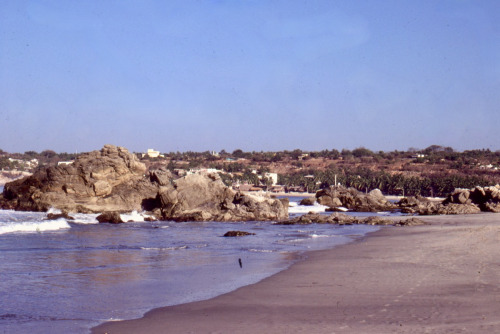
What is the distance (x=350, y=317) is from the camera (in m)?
8.30

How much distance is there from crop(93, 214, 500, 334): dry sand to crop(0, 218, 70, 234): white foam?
17.1 meters

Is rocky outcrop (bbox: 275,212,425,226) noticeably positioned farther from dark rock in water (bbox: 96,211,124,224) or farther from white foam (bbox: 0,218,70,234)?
white foam (bbox: 0,218,70,234)

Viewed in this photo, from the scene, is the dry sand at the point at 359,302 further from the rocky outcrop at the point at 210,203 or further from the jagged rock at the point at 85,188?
the jagged rock at the point at 85,188

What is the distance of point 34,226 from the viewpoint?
28500 millimetres

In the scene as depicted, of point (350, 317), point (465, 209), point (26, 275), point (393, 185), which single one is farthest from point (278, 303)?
point (393, 185)

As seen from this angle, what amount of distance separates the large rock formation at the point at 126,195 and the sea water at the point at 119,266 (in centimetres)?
823

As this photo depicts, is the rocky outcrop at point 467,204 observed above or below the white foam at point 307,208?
above

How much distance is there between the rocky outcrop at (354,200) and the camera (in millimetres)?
52500

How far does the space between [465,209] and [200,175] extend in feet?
63.7

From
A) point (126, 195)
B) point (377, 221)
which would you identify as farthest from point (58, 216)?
point (377, 221)

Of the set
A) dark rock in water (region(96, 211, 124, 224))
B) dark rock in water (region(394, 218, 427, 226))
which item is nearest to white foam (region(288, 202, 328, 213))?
dark rock in water (region(394, 218, 427, 226))

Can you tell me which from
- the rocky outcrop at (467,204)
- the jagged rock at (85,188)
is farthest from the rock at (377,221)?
the jagged rock at (85,188)

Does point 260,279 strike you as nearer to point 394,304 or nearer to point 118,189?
point 394,304

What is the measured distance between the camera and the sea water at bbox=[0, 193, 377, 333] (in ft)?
31.2
